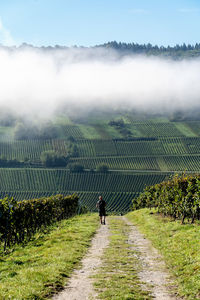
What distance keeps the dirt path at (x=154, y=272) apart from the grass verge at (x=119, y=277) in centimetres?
31

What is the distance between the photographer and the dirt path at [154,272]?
11.1m

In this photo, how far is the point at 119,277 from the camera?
1269cm

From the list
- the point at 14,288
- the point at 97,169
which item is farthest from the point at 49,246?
the point at 97,169

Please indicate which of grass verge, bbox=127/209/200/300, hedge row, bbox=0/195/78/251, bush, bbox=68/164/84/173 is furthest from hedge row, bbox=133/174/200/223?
bush, bbox=68/164/84/173

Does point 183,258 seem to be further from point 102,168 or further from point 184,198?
point 102,168

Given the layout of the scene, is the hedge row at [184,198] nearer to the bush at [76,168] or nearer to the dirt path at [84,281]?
the dirt path at [84,281]

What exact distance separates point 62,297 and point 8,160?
19106 centimetres

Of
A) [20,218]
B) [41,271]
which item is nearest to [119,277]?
[41,271]

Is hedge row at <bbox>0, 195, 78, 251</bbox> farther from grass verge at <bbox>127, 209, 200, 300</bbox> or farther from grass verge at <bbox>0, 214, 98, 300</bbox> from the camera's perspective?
grass verge at <bbox>127, 209, 200, 300</bbox>

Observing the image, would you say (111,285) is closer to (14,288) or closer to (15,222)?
(14,288)

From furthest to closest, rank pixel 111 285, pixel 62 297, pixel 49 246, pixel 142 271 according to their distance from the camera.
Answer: pixel 49 246 < pixel 142 271 < pixel 111 285 < pixel 62 297

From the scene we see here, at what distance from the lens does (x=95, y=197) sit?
144m

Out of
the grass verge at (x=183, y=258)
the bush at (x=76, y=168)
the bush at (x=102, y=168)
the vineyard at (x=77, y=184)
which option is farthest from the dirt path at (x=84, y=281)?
the bush at (x=76, y=168)

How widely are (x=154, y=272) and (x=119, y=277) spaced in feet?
5.48
